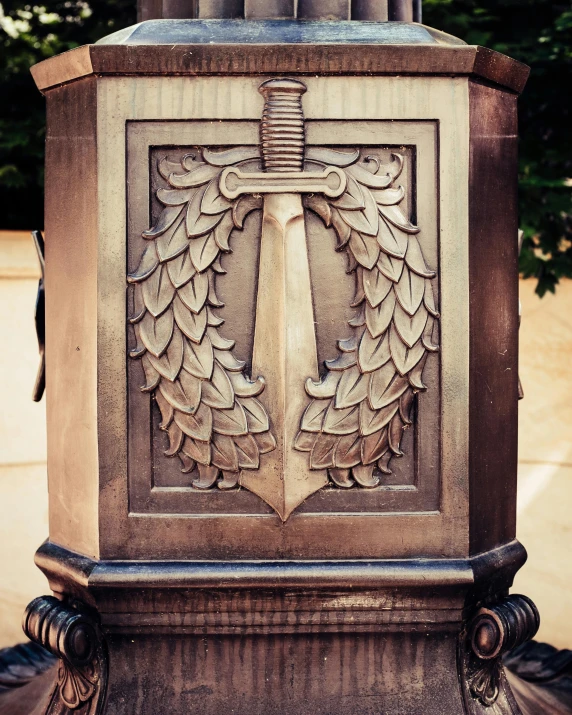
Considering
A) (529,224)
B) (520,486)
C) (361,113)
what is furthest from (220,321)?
(520,486)

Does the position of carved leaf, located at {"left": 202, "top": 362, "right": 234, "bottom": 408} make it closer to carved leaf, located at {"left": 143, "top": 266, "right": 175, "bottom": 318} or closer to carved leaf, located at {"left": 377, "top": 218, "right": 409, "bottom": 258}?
carved leaf, located at {"left": 143, "top": 266, "right": 175, "bottom": 318}

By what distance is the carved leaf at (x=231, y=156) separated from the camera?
2.04 m

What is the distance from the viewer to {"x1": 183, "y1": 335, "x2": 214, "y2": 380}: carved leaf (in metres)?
2.03

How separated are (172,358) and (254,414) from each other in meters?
0.22

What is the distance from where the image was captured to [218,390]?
204cm

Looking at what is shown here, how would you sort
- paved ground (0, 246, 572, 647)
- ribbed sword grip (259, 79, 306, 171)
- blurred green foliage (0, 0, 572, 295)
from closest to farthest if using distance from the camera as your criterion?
ribbed sword grip (259, 79, 306, 171), blurred green foliage (0, 0, 572, 295), paved ground (0, 246, 572, 647)

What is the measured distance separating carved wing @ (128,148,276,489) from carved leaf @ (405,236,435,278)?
35 centimetres

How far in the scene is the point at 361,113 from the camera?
2.04 metres

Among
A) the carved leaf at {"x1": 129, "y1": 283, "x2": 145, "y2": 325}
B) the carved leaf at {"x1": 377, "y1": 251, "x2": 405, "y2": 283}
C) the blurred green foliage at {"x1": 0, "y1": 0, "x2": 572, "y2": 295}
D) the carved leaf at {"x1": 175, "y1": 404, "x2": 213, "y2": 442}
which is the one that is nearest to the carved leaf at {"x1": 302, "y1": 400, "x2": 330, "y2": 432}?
the carved leaf at {"x1": 175, "y1": 404, "x2": 213, "y2": 442}

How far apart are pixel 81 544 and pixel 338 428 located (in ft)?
2.17

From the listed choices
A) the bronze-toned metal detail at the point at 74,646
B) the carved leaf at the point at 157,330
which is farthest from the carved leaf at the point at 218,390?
the bronze-toned metal detail at the point at 74,646

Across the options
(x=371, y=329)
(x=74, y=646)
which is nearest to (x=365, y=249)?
(x=371, y=329)

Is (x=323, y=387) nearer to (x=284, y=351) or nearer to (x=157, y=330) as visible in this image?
(x=284, y=351)

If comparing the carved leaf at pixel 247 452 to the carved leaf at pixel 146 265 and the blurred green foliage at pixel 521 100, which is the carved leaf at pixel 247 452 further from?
the blurred green foliage at pixel 521 100
